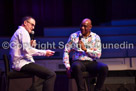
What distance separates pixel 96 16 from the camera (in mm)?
6656

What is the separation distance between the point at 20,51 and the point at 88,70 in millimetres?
985

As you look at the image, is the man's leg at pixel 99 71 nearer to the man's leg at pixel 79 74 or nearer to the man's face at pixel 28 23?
the man's leg at pixel 79 74

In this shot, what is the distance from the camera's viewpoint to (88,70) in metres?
3.73

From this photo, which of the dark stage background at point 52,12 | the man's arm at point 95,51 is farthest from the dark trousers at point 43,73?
the dark stage background at point 52,12

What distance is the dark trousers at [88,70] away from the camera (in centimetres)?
355

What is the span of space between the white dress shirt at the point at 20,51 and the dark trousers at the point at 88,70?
0.53 metres

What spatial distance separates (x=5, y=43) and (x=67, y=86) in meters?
1.43

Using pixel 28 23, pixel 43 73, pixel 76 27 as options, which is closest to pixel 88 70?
pixel 43 73

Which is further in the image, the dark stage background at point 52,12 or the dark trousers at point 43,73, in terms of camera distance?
the dark stage background at point 52,12

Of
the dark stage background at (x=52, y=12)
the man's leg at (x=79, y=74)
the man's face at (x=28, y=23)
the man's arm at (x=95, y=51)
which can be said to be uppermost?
the dark stage background at (x=52, y=12)

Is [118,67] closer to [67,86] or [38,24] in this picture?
[67,86]

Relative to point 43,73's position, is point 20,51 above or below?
above

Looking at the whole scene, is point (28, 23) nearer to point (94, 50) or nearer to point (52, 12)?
point (94, 50)

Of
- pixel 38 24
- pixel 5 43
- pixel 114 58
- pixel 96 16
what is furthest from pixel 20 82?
pixel 96 16
